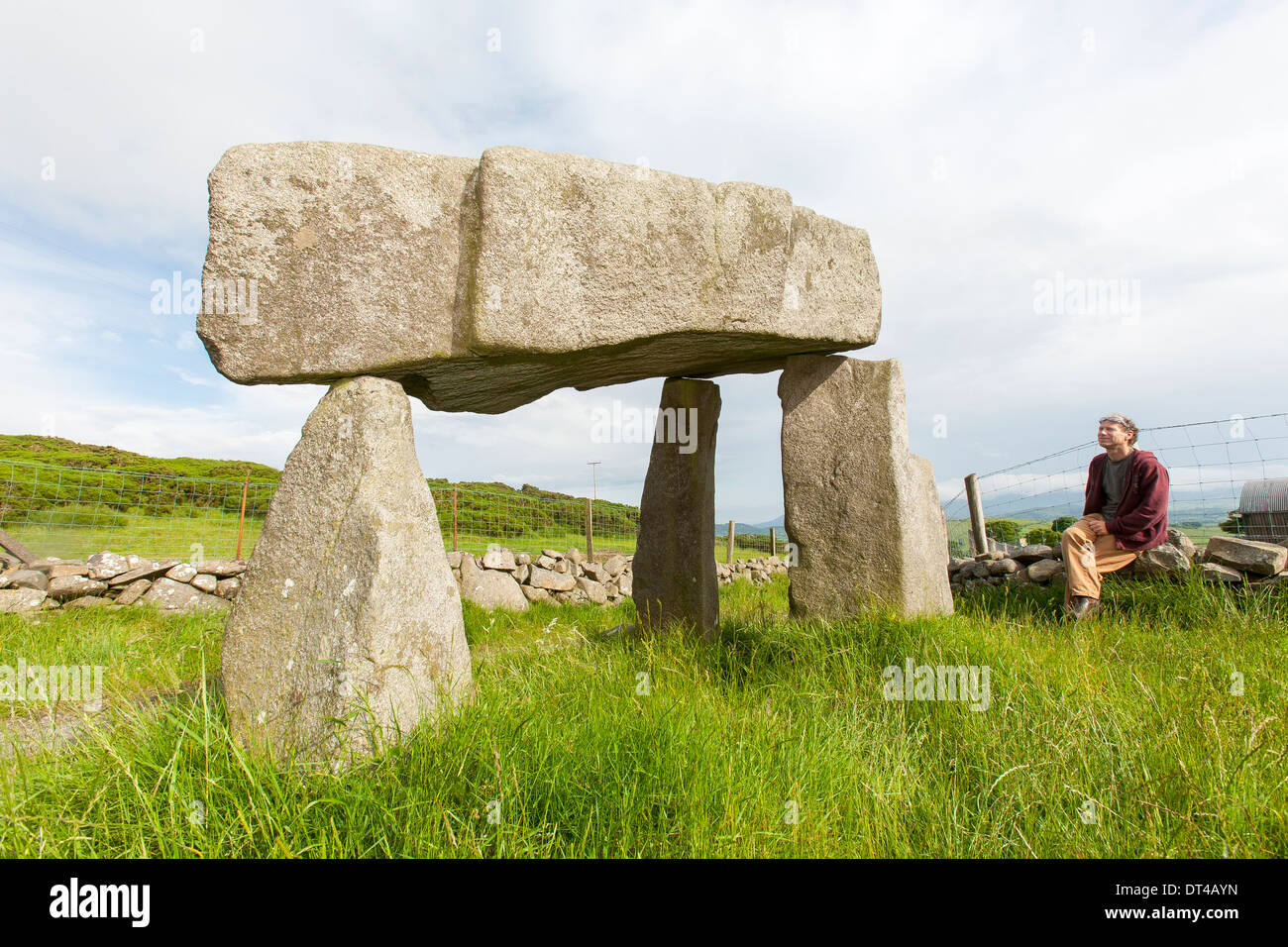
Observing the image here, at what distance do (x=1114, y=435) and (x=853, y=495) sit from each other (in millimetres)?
1979

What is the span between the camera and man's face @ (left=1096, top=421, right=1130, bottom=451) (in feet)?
15.1

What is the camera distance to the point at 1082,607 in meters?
4.43

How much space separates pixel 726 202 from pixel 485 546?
7.10m

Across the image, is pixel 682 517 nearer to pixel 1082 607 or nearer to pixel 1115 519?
pixel 1082 607

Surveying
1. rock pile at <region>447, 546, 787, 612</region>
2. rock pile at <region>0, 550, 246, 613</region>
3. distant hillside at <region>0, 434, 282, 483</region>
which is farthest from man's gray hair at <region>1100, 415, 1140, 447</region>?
distant hillside at <region>0, 434, 282, 483</region>

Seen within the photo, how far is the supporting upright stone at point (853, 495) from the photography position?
4121 millimetres

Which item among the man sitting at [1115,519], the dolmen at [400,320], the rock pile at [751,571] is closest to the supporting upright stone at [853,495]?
the dolmen at [400,320]

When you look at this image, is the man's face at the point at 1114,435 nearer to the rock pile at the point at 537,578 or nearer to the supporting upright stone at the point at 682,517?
the supporting upright stone at the point at 682,517

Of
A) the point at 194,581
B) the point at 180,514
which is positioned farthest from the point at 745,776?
the point at 180,514

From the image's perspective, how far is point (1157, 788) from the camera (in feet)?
7.15

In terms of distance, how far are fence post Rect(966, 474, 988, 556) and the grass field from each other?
194 inches

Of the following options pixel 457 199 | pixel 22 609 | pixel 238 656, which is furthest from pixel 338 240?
pixel 22 609
